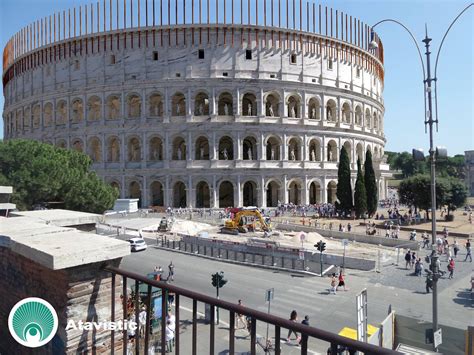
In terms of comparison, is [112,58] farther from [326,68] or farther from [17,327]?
[17,327]

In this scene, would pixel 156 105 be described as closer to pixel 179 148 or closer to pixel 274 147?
pixel 179 148

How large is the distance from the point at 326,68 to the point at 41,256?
50334 millimetres

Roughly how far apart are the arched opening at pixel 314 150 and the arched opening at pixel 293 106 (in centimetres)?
Result: 429

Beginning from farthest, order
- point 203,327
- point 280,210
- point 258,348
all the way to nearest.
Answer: point 280,210, point 203,327, point 258,348

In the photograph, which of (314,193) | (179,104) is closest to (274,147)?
(314,193)

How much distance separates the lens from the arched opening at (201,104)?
47.6 m

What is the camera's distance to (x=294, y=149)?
4984 cm

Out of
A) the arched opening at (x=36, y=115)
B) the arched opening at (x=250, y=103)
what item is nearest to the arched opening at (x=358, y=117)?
the arched opening at (x=250, y=103)

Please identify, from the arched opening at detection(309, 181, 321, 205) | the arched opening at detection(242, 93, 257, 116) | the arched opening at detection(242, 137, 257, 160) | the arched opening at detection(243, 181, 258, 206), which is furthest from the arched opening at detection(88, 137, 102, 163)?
the arched opening at detection(309, 181, 321, 205)

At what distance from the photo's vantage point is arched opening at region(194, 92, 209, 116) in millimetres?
47594

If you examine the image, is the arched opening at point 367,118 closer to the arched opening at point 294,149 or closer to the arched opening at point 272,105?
the arched opening at point 294,149

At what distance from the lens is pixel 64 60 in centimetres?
4994

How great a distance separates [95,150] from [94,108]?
5.73 metres

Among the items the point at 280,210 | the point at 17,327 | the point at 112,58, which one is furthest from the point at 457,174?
the point at 17,327
